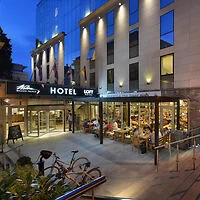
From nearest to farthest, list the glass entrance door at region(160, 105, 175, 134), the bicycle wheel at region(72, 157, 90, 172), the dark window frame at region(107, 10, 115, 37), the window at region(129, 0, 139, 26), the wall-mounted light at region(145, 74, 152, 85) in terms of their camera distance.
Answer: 1. the bicycle wheel at region(72, 157, 90, 172)
2. the glass entrance door at region(160, 105, 175, 134)
3. the wall-mounted light at region(145, 74, 152, 85)
4. the window at region(129, 0, 139, 26)
5. the dark window frame at region(107, 10, 115, 37)

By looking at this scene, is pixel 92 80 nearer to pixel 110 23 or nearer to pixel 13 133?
pixel 110 23

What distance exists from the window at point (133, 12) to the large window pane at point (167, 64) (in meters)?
4.90

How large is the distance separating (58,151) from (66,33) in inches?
795

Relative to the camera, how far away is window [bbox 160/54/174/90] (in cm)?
1227

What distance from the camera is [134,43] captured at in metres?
15.3

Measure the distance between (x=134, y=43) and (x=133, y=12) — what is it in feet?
9.53

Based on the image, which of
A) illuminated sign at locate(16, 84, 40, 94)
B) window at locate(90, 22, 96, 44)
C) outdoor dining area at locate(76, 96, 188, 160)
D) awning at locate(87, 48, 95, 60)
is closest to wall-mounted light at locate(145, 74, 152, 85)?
outdoor dining area at locate(76, 96, 188, 160)

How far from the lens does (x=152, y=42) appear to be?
13.6 meters

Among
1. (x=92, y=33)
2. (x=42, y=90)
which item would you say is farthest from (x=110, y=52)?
(x=42, y=90)

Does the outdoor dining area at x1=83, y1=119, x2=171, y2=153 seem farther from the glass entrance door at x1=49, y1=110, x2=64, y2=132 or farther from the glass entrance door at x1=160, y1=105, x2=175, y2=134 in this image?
the glass entrance door at x1=49, y1=110, x2=64, y2=132

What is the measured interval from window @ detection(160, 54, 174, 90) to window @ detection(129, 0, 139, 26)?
4.93 meters

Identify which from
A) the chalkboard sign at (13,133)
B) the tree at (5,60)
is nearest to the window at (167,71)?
the chalkboard sign at (13,133)

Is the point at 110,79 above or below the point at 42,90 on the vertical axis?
above

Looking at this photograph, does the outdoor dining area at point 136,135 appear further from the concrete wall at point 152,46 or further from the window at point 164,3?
the window at point 164,3
